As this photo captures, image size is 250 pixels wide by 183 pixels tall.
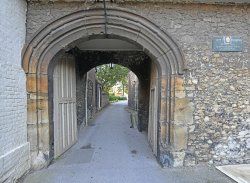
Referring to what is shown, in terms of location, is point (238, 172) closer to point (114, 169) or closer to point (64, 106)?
point (114, 169)

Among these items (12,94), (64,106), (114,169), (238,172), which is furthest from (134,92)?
(12,94)

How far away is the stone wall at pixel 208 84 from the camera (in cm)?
455

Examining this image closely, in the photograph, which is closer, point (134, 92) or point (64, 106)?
point (64, 106)

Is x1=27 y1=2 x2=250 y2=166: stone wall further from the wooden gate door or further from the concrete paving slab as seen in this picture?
the wooden gate door

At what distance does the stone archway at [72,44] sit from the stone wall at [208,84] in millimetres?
180

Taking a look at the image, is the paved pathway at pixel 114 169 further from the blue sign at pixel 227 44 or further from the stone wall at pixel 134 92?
the stone wall at pixel 134 92

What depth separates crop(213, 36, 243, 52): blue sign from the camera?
180 inches

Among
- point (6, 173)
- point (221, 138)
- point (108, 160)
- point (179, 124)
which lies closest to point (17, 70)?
point (6, 173)

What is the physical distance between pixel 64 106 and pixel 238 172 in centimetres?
413

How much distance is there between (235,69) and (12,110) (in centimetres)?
432

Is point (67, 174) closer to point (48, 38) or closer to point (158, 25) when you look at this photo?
point (48, 38)

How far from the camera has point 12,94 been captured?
12.6ft

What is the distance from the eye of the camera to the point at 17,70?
4.07 m

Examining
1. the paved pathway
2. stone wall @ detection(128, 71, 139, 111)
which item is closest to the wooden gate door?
the paved pathway
